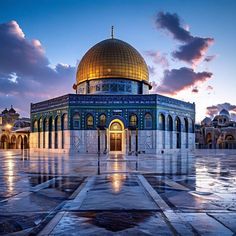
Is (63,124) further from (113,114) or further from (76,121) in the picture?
(113,114)

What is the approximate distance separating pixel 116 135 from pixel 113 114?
10.6 feet

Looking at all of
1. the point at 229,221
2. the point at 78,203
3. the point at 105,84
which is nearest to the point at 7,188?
the point at 78,203

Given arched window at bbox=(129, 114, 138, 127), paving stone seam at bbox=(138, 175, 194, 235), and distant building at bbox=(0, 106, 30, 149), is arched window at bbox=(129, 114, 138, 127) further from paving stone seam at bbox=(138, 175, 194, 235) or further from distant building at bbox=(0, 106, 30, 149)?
paving stone seam at bbox=(138, 175, 194, 235)

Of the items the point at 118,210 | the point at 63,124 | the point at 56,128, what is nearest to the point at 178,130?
the point at 63,124

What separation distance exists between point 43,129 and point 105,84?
13.0 meters

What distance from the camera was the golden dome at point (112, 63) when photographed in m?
47.2

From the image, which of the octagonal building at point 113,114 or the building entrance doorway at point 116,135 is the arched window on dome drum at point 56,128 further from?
the building entrance doorway at point 116,135

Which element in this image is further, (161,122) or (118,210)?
(161,122)

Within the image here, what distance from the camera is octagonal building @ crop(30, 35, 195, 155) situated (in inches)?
1678

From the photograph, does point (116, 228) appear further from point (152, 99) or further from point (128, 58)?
point (128, 58)

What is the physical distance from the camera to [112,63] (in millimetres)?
47312

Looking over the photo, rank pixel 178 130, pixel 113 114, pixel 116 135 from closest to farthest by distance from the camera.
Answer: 1. pixel 113 114
2. pixel 116 135
3. pixel 178 130

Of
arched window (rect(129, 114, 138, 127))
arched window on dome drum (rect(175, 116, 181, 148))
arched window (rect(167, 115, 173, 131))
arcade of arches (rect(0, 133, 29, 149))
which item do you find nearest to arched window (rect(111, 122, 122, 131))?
arched window (rect(129, 114, 138, 127))

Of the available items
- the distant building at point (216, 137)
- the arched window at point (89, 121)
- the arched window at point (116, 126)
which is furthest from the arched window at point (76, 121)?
the distant building at point (216, 137)
